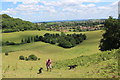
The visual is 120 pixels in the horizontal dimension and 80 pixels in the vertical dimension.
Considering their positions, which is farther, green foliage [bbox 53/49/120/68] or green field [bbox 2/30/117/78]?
green foliage [bbox 53/49/120/68]

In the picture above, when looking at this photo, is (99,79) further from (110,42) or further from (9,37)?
(9,37)

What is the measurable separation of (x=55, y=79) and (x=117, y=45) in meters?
37.3

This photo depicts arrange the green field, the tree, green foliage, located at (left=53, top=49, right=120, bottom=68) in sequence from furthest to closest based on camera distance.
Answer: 1. the tree
2. green foliage, located at (left=53, top=49, right=120, bottom=68)
3. the green field

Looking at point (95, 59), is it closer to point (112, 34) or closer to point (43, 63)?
point (43, 63)

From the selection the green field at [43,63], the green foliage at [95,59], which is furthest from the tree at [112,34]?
the green foliage at [95,59]

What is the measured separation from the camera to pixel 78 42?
131500 mm

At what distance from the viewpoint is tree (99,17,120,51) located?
4925 centimetres

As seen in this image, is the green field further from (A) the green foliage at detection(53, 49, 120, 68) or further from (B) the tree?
(B) the tree

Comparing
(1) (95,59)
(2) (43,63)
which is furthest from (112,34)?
(1) (95,59)

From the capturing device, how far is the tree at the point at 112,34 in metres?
49.2

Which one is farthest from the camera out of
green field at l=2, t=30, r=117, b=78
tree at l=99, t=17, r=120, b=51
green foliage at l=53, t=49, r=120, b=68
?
tree at l=99, t=17, r=120, b=51

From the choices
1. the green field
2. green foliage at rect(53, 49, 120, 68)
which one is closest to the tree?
the green field

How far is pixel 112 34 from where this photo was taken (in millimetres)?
49688

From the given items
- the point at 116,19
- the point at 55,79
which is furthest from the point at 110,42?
the point at 55,79
